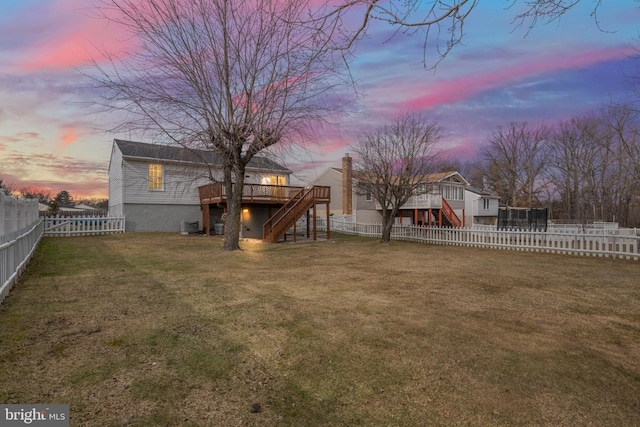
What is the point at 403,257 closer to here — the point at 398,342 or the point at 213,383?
the point at 398,342

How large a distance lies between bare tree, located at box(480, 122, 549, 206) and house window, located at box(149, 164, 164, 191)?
38982 millimetres

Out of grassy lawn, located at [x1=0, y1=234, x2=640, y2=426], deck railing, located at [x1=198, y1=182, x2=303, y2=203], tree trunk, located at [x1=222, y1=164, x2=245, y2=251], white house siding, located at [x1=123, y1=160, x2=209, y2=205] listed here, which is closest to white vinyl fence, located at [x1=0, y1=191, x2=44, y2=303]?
grassy lawn, located at [x1=0, y1=234, x2=640, y2=426]

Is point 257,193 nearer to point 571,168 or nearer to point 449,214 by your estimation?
point 449,214

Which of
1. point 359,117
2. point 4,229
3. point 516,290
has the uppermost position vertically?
point 359,117

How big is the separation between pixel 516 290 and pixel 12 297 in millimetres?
9059

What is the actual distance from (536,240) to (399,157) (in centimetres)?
698

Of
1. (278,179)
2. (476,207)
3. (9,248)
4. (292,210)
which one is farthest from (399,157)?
(476,207)

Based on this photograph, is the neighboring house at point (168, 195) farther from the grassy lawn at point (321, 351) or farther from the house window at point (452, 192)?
the house window at point (452, 192)

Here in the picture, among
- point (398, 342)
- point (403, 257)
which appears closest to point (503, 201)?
point (403, 257)

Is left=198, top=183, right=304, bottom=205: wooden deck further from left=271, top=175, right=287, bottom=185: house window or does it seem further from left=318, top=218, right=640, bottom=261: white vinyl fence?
left=318, top=218, right=640, bottom=261: white vinyl fence

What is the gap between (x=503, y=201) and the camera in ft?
148

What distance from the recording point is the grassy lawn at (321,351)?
8.04ft

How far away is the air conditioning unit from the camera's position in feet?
66.3

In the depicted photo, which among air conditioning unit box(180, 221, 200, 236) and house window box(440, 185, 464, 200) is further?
house window box(440, 185, 464, 200)
